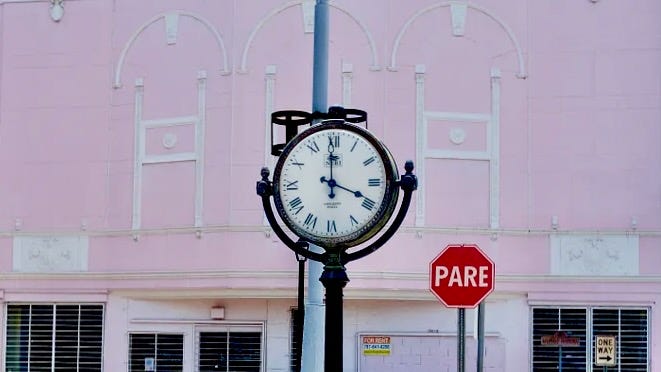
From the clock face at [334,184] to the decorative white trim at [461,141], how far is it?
1195cm

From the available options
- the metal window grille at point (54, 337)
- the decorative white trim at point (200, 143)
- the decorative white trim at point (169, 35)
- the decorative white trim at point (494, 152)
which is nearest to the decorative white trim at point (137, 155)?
the decorative white trim at point (169, 35)

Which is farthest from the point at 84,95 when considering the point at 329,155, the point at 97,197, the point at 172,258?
the point at 329,155

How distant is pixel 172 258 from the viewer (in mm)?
19359

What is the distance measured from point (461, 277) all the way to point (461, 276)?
0.04ft

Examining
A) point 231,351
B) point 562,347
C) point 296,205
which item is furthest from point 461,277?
point 231,351

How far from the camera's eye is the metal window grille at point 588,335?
19234 mm

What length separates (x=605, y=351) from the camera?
1922 cm

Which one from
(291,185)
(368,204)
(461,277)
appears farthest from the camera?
(461,277)

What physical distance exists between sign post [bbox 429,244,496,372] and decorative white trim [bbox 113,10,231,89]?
8.69 meters

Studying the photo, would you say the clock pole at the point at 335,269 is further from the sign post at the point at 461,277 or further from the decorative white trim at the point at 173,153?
the decorative white trim at the point at 173,153

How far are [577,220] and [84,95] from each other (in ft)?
25.8

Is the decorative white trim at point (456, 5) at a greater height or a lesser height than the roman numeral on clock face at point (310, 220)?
greater

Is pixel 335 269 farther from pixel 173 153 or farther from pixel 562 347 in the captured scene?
pixel 562 347

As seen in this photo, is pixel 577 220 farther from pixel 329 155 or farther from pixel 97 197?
pixel 329 155
